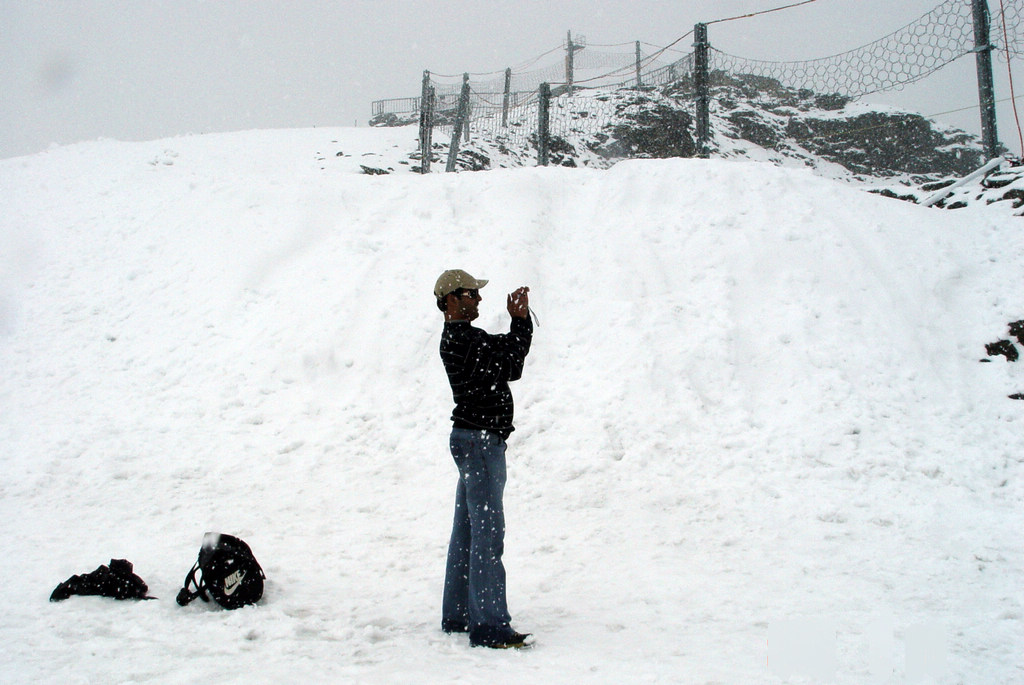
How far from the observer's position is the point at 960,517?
577cm

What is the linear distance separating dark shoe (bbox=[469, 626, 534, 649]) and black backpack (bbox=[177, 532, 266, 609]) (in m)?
1.65

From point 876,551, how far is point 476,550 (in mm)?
3624

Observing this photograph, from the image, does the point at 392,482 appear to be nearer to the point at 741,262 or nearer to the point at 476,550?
the point at 476,550

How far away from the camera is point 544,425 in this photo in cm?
757

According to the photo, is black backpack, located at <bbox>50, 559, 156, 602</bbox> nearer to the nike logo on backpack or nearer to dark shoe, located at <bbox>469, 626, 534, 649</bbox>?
the nike logo on backpack

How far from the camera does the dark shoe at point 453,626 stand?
12.5 ft

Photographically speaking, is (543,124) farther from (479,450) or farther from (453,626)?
(453,626)

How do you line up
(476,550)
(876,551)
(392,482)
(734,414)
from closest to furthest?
(476,550) → (876,551) → (392,482) → (734,414)

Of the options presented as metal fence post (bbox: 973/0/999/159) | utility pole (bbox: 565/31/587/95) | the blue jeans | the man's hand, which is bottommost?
the blue jeans

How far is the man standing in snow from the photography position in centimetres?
357

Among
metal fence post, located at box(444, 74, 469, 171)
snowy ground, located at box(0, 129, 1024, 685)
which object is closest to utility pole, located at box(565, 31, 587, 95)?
metal fence post, located at box(444, 74, 469, 171)

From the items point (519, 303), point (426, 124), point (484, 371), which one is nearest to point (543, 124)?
point (426, 124)

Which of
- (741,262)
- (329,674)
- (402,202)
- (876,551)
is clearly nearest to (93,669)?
(329,674)

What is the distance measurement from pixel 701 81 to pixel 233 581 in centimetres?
1212
